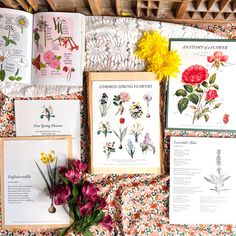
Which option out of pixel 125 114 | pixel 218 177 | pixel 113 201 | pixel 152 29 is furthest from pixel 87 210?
pixel 152 29

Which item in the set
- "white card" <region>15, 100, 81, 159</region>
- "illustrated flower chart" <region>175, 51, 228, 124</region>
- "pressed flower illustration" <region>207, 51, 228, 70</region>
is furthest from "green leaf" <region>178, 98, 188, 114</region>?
"white card" <region>15, 100, 81, 159</region>

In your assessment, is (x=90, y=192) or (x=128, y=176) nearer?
(x=90, y=192)

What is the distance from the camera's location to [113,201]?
5.31 ft

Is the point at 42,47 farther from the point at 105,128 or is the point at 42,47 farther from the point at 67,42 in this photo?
the point at 105,128

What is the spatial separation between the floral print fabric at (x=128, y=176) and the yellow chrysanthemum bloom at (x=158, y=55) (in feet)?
0.14

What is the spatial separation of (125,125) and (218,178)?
1.59 feet

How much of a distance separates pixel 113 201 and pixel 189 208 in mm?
344

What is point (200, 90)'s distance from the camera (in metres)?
1.60

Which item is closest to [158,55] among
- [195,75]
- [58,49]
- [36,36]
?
[195,75]

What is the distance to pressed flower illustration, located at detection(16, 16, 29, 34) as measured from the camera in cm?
155

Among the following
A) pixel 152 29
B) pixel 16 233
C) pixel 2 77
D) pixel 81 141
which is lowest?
pixel 16 233

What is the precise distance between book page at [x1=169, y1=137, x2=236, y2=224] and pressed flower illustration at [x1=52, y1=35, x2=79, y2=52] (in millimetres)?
604

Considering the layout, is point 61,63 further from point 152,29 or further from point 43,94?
point 152,29

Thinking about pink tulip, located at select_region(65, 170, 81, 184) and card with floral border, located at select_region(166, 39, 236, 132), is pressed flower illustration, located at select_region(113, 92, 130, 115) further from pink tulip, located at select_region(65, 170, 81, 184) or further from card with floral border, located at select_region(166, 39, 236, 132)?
pink tulip, located at select_region(65, 170, 81, 184)
